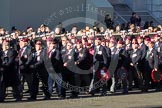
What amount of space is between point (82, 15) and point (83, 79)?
1355 centimetres

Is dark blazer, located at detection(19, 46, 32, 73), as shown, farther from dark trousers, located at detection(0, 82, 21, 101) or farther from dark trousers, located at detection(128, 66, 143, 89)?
dark trousers, located at detection(128, 66, 143, 89)

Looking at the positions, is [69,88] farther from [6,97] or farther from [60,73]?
[6,97]

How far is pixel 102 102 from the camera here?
17.3 meters

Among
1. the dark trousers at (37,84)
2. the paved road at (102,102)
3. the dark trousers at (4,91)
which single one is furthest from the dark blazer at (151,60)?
the dark trousers at (4,91)

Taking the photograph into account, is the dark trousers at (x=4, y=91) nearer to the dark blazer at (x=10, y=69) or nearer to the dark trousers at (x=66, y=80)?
the dark blazer at (x=10, y=69)

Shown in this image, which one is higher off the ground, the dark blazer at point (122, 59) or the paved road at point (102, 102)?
the dark blazer at point (122, 59)

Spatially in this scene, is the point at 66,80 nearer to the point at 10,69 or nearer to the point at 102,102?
the point at 102,102

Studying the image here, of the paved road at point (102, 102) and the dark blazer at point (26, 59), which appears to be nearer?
the paved road at point (102, 102)

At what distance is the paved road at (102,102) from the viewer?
16.5m

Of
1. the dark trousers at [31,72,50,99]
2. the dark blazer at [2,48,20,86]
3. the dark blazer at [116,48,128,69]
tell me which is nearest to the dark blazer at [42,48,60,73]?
the dark trousers at [31,72,50,99]

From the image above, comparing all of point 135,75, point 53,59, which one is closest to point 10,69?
point 53,59

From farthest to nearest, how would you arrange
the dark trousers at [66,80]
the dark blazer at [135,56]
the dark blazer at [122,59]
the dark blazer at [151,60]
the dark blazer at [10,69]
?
the dark blazer at [151,60] < the dark blazer at [135,56] < the dark blazer at [122,59] < the dark trousers at [66,80] < the dark blazer at [10,69]

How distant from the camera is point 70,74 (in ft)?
60.5

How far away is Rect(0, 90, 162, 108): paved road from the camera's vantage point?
16.5 metres
